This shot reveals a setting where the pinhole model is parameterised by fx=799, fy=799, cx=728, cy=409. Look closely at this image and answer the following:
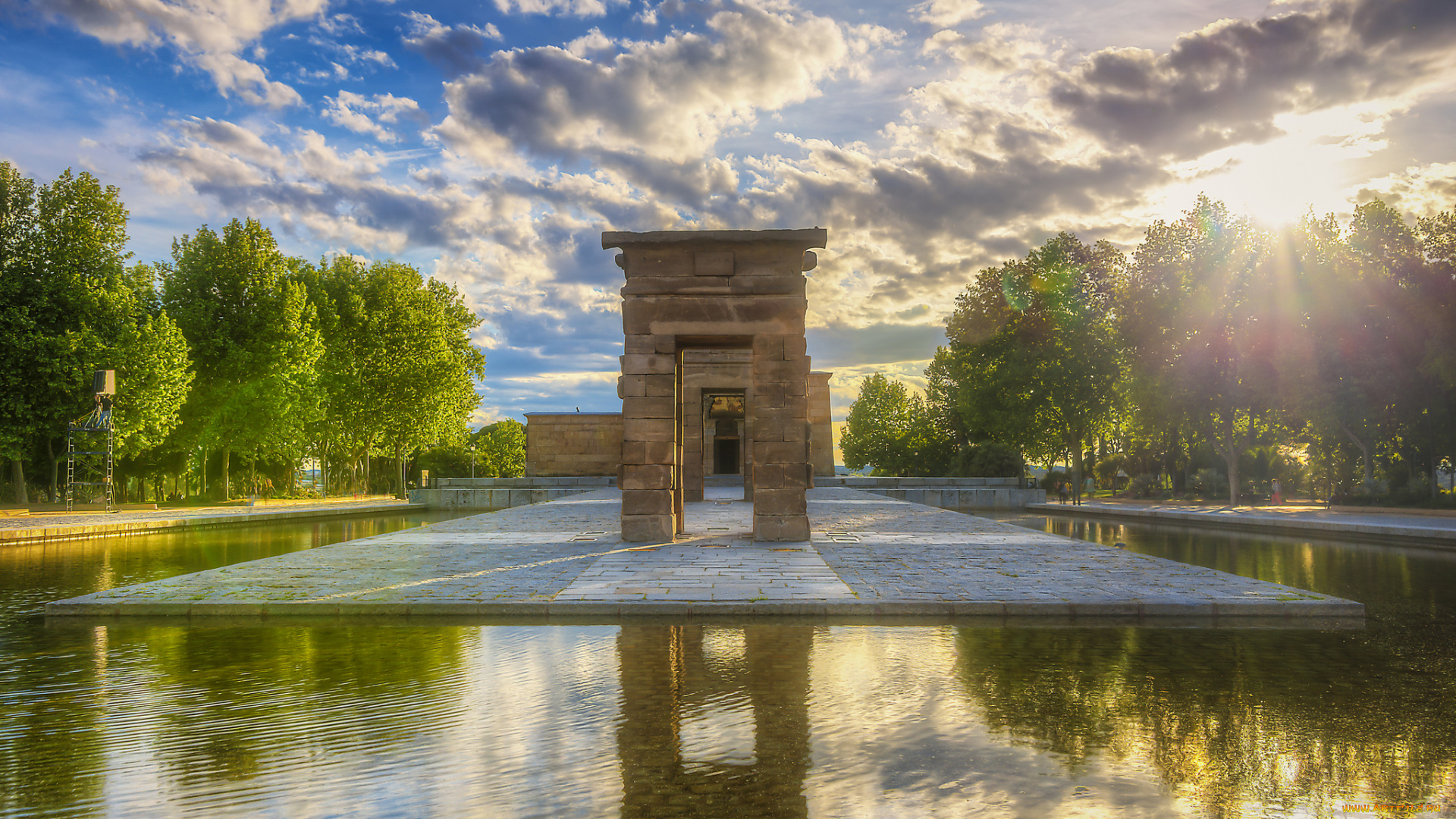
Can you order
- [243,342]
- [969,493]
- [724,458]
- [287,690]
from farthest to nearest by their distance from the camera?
[724,458] → [969,493] → [243,342] → [287,690]

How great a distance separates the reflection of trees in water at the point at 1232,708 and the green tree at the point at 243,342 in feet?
112

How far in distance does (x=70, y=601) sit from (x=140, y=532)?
14.7 m

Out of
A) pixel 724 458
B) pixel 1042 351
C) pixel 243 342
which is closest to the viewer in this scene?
pixel 243 342

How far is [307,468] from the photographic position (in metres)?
47.2

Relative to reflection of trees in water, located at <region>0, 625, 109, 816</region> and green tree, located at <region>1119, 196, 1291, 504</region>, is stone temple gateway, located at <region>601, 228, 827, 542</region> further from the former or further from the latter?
green tree, located at <region>1119, 196, 1291, 504</region>

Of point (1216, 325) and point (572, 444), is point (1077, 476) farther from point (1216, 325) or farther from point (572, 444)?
point (572, 444)

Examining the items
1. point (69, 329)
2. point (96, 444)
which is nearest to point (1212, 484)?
point (96, 444)

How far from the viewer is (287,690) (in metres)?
5.52

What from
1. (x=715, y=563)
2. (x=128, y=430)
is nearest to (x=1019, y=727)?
(x=715, y=563)

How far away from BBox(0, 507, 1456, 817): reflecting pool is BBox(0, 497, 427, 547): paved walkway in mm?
14001

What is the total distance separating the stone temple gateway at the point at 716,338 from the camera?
45.2 feet

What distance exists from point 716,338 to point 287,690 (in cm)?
979

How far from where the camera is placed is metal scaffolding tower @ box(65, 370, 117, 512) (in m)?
26.2

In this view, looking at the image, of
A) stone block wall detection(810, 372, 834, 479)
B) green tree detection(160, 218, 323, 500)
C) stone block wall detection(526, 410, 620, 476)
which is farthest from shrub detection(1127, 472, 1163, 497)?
green tree detection(160, 218, 323, 500)
